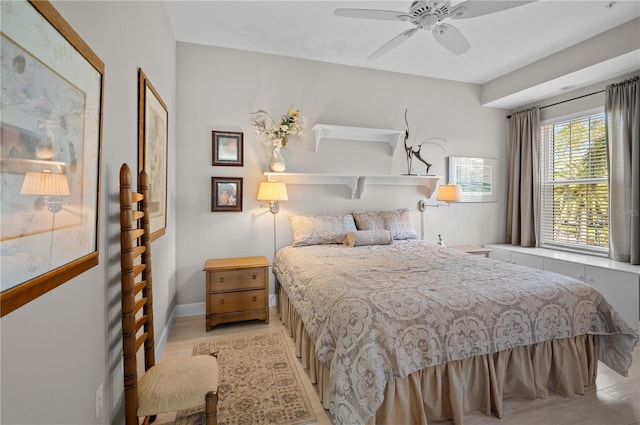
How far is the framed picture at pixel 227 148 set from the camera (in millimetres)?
3273

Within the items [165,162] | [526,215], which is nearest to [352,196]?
[165,162]

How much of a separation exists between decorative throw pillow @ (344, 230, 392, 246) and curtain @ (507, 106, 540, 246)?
2.32m

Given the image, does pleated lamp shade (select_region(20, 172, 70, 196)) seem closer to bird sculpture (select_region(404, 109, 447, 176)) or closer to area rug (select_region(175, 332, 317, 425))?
area rug (select_region(175, 332, 317, 425))

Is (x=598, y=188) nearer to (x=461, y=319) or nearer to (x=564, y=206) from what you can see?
(x=564, y=206)

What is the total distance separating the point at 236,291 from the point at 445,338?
1985 millimetres

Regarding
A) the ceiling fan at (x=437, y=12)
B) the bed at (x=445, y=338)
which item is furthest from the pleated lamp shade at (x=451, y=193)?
the ceiling fan at (x=437, y=12)

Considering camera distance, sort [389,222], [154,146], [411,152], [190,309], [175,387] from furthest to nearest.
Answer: [411,152], [389,222], [190,309], [154,146], [175,387]

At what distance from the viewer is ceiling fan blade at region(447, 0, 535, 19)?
190 cm

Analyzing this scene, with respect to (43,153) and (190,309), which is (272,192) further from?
(43,153)

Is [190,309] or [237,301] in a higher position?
[237,301]

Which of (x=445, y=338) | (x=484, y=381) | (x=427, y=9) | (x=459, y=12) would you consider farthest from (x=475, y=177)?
(x=445, y=338)

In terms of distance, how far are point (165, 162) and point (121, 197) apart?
139cm

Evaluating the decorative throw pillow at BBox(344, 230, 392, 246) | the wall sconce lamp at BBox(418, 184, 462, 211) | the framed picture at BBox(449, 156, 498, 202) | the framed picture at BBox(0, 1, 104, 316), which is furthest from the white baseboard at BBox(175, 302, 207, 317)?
the framed picture at BBox(449, 156, 498, 202)

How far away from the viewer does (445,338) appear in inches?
61.1
